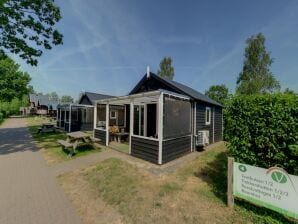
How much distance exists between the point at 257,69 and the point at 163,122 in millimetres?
24810

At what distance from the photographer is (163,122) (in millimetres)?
6781

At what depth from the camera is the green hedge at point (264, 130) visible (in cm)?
321

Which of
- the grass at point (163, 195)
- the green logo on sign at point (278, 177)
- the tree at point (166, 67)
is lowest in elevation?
the grass at point (163, 195)

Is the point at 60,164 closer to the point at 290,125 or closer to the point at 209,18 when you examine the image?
the point at 290,125

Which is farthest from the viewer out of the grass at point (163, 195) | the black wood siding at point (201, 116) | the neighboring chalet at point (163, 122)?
the black wood siding at point (201, 116)

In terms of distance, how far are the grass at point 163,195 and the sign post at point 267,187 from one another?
1.05 ft

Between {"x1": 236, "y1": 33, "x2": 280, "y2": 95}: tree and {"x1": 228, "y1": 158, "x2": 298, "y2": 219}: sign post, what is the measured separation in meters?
23.8

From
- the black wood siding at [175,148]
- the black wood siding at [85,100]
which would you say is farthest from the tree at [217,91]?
the black wood siding at [175,148]

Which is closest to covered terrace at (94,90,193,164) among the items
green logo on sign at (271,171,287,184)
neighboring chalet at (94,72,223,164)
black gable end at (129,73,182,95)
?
neighboring chalet at (94,72,223,164)

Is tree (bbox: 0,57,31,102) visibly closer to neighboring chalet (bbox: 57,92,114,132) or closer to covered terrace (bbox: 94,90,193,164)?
neighboring chalet (bbox: 57,92,114,132)

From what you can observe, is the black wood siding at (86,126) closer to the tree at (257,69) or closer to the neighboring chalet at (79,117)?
the neighboring chalet at (79,117)

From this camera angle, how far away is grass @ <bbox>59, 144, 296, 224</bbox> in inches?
132

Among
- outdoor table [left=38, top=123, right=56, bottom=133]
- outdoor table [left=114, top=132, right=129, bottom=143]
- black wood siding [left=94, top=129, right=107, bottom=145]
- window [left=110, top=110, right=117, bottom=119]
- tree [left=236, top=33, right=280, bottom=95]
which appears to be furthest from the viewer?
tree [left=236, top=33, right=280, bottom=95]

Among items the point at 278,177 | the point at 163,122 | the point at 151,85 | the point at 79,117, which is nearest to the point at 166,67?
the point at 79,117
